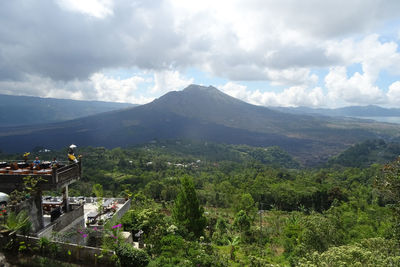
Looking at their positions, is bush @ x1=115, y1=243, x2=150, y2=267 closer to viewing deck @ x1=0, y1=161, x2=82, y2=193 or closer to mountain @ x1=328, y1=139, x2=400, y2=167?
viewing deck @ x1=0, y1=161, x2=82, y2=193

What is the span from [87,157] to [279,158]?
414ft

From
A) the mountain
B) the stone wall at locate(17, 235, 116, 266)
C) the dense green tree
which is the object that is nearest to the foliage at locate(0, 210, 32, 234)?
the stone wall at locate(17, 235, 116, 266)

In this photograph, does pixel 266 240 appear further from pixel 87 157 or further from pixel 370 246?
pixel 87 157

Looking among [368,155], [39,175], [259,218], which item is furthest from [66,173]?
[368,155]

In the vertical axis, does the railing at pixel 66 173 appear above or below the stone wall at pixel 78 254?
above

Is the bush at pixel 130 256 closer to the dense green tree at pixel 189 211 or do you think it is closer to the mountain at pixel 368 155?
the dense green tree at pixel 189 211

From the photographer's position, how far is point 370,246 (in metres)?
14.5

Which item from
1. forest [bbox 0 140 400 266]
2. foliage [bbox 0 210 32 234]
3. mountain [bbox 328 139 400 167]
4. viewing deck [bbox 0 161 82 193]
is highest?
viewing deck [bbox 0 161 82 193]

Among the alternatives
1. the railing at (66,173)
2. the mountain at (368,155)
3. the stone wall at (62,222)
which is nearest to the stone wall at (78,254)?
the stone wall at (62,222)

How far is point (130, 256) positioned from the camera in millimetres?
9641

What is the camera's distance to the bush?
962 centimetres

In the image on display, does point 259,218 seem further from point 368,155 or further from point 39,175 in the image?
point 368,155

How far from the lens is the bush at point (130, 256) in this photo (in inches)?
379

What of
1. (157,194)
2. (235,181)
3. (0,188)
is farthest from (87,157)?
(0,188)
